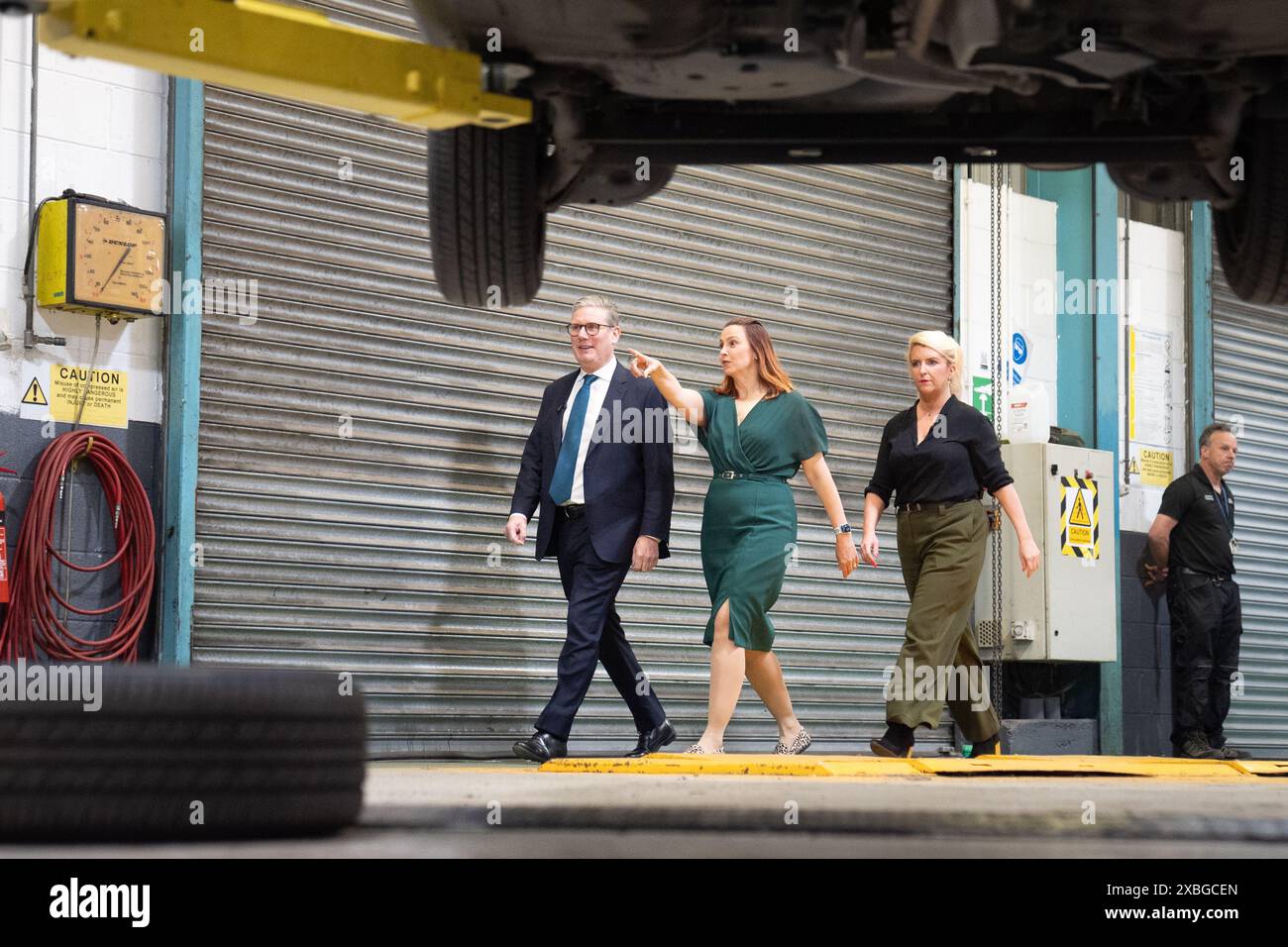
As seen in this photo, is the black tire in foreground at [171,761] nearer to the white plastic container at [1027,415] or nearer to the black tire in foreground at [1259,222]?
the black tire in foreground at [1259,222]

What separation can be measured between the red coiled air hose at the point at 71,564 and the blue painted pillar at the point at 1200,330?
852 centimetres

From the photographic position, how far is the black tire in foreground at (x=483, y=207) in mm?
4109

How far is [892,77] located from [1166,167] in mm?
992

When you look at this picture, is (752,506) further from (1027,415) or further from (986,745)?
(1027,415)

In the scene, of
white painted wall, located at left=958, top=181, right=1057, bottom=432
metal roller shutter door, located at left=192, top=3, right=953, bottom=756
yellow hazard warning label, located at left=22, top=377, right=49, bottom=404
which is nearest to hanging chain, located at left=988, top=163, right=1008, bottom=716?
white painted wall, located at left=958, top=181, right=1057, bottom=432

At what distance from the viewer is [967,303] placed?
37.8ft

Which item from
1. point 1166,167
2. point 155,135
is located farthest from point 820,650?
point 1166,167

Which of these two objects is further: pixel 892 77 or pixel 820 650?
pixel 820 650

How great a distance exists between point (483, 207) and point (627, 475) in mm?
3251

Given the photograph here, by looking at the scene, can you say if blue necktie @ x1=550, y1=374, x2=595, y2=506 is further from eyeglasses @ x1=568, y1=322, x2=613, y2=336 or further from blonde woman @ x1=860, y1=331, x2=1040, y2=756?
blonde woman @ x1=860, y1=331, x2=1040, y2=756

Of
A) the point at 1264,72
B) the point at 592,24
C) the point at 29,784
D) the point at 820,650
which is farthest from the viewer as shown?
the point at 820,650

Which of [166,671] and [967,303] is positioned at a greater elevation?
[967,303]

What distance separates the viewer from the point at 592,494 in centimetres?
730
